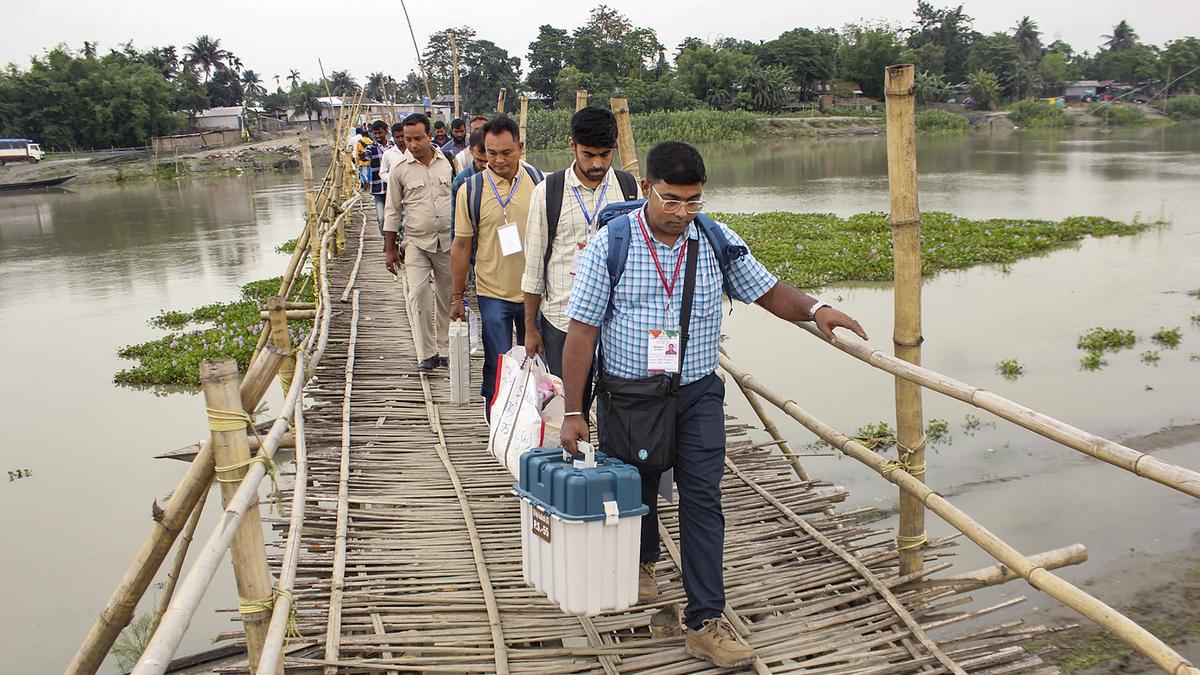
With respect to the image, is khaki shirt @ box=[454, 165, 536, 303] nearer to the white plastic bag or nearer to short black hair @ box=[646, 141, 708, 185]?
the white plastic bag

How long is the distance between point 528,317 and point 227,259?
14835mm

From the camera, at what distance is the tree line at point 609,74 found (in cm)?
4244

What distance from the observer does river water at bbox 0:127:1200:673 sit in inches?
214

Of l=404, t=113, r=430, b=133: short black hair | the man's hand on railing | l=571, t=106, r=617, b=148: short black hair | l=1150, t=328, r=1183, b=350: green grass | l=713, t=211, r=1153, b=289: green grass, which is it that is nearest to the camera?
the man's hand on railing

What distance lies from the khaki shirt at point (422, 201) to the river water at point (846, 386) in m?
2.38

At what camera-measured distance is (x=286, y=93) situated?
64438 mm

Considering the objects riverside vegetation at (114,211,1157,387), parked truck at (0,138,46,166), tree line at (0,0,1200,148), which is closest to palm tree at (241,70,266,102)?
tree line at (0,0,1200,148)

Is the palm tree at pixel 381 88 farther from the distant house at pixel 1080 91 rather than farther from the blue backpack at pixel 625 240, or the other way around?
the distant house at pixel 1080 91

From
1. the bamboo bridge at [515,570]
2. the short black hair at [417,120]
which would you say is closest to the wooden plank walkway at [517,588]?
the bamboo bridge at [515,570]

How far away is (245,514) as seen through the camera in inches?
86.4

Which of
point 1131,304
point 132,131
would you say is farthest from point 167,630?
point 132,131

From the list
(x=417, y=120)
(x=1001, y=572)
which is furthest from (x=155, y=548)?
(x=417, y=120)

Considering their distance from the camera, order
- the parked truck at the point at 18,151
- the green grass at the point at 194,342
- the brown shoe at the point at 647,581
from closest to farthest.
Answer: the brown shoe at the point at 647,581 < the green grass at the point at 194,342 < the parked truck at the point at 18,151

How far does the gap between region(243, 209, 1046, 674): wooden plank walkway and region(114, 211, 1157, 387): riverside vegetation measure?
546 cm
